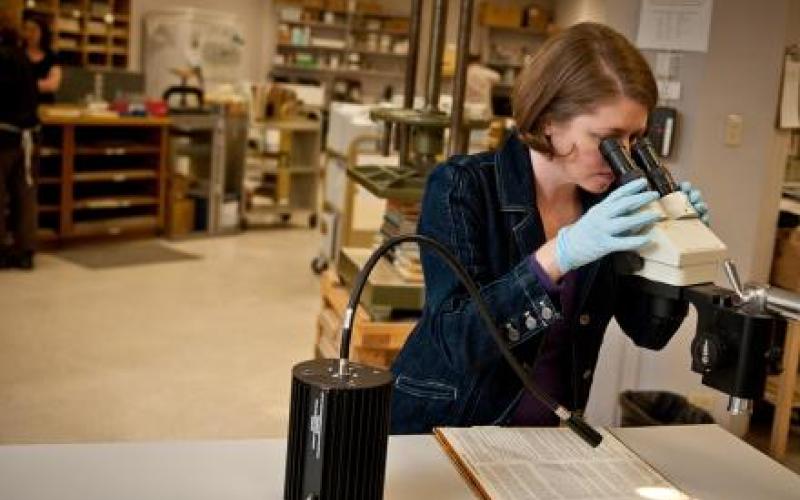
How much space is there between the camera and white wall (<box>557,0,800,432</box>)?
12.4 ft

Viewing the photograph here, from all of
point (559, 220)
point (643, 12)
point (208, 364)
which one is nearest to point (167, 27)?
point (208, 364)

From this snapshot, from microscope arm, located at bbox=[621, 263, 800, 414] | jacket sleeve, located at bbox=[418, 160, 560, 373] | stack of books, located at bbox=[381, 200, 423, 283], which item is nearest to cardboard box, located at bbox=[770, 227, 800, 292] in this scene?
stack of books, located at bbox=[381, 200, 423, 283]

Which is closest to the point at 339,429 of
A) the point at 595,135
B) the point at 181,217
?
the point at 595,135

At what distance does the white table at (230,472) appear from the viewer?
52.6 inches

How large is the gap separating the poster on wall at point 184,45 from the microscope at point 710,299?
999cm

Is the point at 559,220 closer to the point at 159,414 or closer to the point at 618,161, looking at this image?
the point at 618,161

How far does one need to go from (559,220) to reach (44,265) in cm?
512

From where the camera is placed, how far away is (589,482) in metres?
1.48

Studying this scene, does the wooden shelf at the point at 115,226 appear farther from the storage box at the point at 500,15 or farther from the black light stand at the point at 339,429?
the storage box at the point at 500,15

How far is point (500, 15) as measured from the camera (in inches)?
521

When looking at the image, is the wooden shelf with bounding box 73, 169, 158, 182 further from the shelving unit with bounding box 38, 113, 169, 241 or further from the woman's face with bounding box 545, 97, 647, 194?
the woman's face with bounding box 545, 97, 647, 194

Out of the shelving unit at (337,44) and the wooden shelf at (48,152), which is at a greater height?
the shelving unit at (337,44)

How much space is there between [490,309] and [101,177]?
19.0ft

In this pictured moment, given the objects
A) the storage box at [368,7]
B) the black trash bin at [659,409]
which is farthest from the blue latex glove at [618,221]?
the storage box at [368,7]
